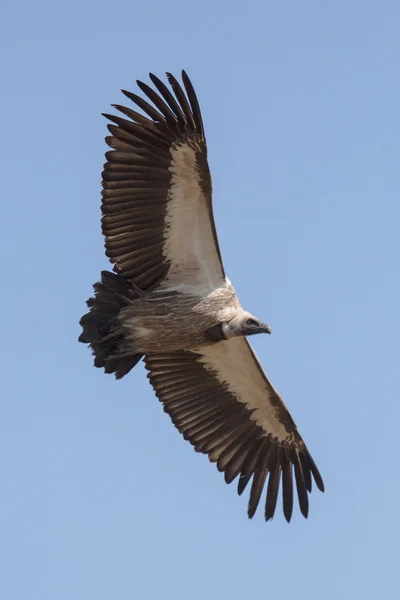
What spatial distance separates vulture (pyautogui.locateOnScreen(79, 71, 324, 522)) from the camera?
17.3 m

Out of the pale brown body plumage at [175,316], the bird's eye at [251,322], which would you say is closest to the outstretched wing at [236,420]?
the pale brown body plumage at [175,316]

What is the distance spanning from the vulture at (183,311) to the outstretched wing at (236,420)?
0.5 inches

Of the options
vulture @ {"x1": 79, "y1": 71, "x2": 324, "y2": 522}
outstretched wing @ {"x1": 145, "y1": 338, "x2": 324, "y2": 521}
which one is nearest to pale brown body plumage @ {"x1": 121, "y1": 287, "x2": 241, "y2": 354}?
vulture @ {"x1": 79, "y1": 71, "x2": 324, "y2": 522}

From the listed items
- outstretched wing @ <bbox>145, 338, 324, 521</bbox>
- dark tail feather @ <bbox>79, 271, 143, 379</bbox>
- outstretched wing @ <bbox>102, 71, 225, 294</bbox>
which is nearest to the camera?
outstretched wing @ <bbox>102, 71, 225, 294</bbox>

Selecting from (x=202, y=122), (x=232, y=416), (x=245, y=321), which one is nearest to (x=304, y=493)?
(x=232, y=416)

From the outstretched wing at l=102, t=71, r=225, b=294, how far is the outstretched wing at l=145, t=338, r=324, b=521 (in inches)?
54.1

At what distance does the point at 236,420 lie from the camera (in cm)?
1920

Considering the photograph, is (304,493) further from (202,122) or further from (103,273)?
(202,122)

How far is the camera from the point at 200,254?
17.9 meters

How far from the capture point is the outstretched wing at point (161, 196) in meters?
17.1

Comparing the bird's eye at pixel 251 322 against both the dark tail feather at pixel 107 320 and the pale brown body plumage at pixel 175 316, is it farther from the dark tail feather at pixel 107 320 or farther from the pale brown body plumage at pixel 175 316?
the dark tail feather at pixel 107 320

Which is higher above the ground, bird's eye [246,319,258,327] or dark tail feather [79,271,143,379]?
dark tail feather [79,271,143,379]

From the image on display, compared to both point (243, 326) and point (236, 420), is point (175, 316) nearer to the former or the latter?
point (243, 326)

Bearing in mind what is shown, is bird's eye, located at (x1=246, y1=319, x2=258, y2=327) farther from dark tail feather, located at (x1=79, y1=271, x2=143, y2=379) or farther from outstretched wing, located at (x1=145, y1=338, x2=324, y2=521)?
dark tail feather, located at (x1=79, y1=271, x2=143, y2=379)
